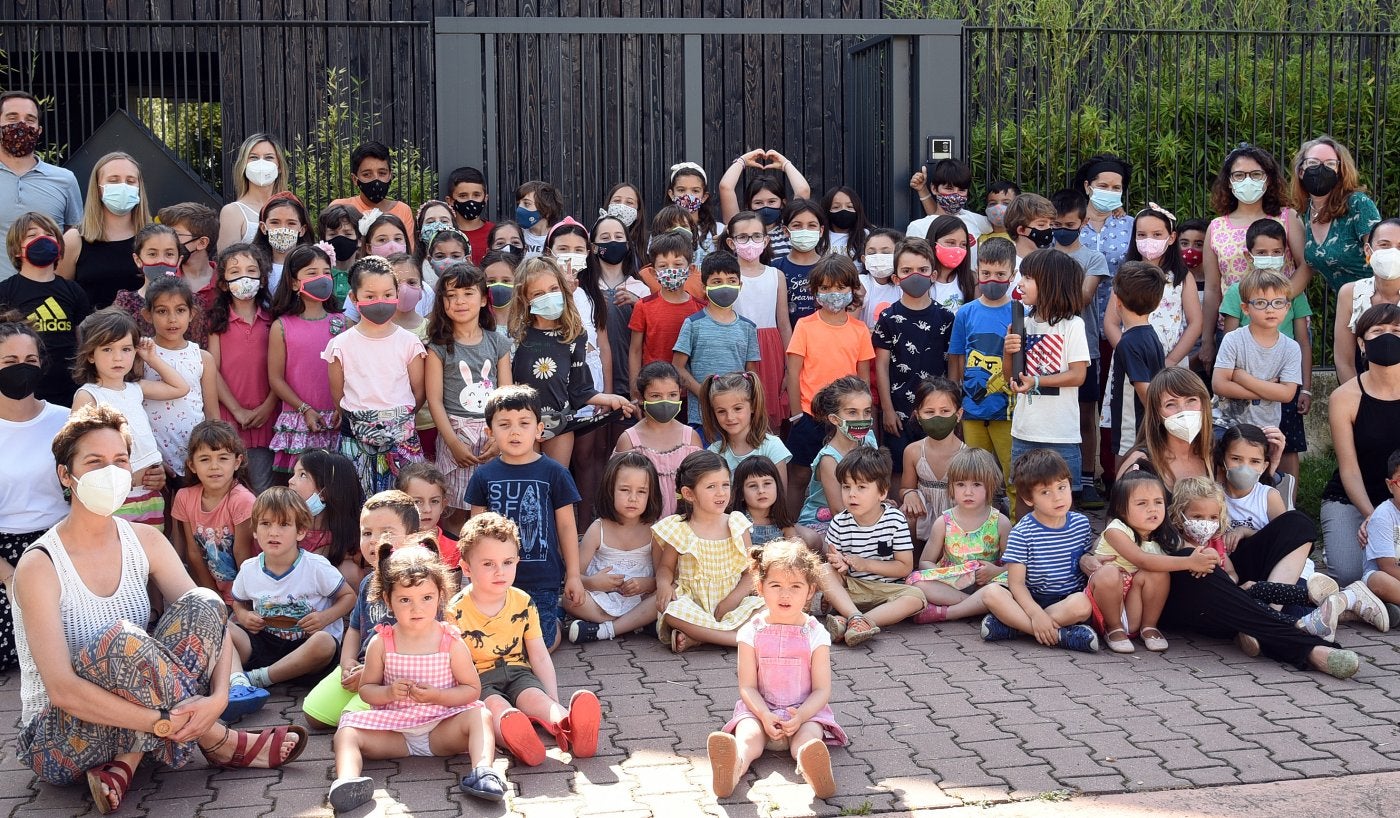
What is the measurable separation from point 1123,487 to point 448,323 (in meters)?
3.31

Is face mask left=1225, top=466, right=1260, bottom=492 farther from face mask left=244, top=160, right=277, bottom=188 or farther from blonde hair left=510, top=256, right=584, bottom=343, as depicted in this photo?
face mask left=244, top=160, right=277, bottom=188

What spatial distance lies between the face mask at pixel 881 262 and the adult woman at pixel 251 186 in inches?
133

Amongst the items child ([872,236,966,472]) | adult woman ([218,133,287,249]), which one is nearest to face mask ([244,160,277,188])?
adult woman ([218,133,287,249])

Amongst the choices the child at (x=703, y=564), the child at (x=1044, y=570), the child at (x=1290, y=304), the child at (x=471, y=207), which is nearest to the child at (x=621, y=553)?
the child at (x=703, y=564)

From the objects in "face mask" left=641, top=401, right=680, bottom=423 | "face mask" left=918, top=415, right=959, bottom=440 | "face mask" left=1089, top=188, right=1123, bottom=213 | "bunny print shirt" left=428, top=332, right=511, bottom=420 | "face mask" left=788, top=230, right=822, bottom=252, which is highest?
"face mask" left=1089, top=188, right=1123, bottom=213

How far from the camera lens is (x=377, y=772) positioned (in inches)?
199

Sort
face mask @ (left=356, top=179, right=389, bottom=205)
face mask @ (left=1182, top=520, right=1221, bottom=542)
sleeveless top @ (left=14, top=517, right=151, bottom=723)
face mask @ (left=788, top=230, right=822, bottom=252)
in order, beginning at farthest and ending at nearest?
1. face mask @ (left=356, top=179, right=389, bottom=205)
2. face mask @ (left=788, top=230, right=822, bottom=252)
3. face mask @ (left=1182, top=520, right=1221, bottom=542)
4. sleeveless top @ (left=14, top=517, right=151, bottom=723)

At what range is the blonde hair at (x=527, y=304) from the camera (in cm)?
738

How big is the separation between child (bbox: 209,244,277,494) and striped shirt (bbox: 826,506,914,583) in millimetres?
2722

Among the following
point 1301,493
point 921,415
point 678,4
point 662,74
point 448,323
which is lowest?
point 1301,493

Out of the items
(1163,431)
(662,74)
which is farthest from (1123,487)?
(662,74)

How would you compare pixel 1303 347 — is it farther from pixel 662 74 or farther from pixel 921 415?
pixel 662 74

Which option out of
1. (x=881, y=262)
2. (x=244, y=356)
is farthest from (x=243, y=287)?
(x=881, y=262)

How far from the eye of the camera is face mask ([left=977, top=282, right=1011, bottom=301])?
777cm
